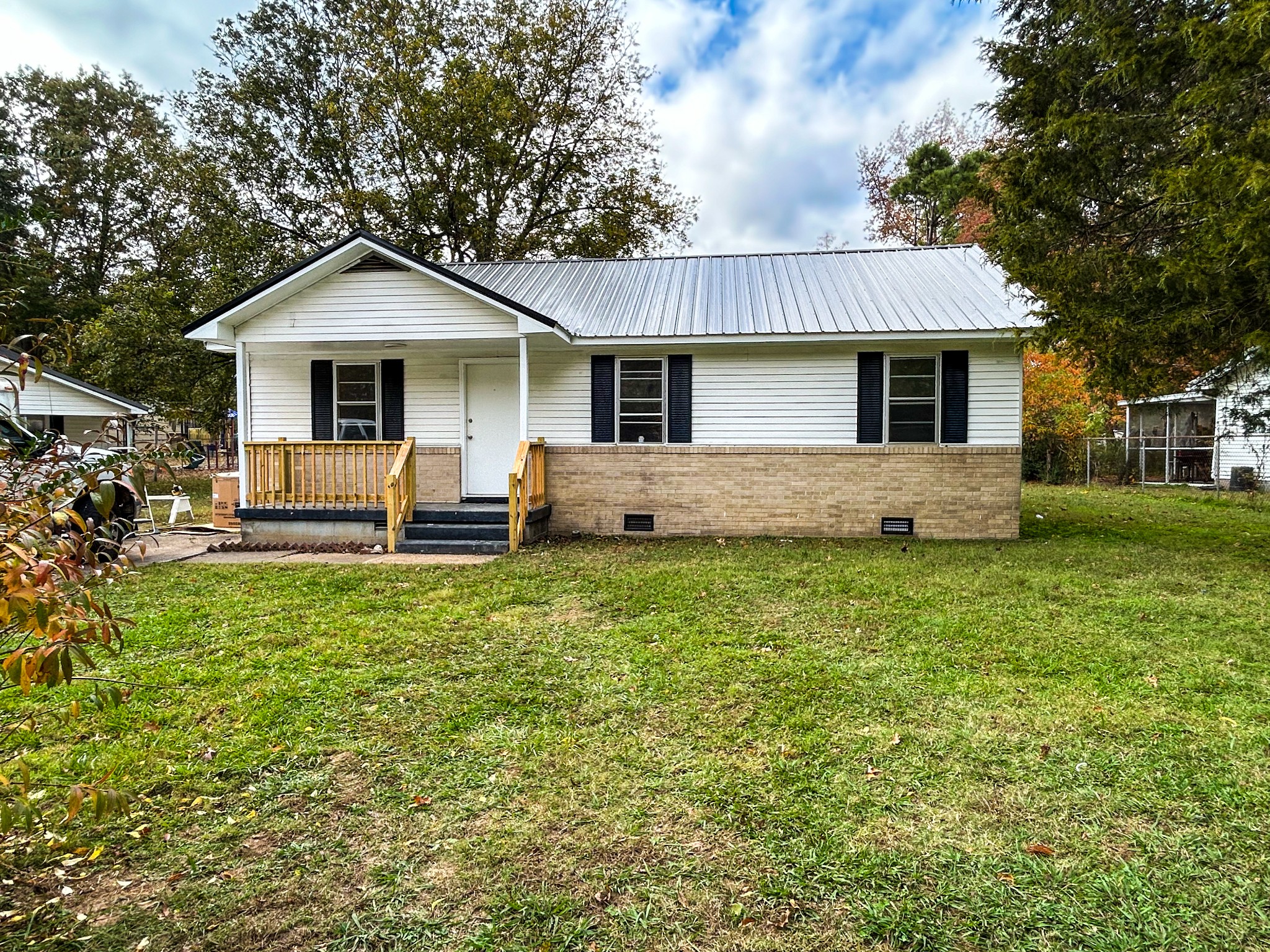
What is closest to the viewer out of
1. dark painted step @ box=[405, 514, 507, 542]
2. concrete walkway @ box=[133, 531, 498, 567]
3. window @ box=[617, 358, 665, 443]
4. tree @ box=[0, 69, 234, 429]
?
concrete walkway @ box=[133, 531, 498, 567]

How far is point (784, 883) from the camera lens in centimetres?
233

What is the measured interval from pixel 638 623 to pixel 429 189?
18.1 metres

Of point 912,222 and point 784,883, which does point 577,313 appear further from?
point 912,222

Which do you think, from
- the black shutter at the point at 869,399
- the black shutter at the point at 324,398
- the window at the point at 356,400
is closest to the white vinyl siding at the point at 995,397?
the black shutter at the point at 869,399

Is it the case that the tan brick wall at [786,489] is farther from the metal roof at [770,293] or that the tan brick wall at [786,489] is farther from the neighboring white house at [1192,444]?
the neighboring white house at [1192,444]

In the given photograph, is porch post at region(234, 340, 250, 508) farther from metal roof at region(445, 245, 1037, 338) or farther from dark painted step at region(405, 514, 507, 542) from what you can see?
metal roof at region(445, 245, 1037, 338)

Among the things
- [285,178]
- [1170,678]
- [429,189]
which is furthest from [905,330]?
[285,178]

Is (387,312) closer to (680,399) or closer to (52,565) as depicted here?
(680,399)

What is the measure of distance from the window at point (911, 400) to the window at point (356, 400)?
828 cm

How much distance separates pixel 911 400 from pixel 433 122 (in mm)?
15502

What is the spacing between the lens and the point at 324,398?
10.9m

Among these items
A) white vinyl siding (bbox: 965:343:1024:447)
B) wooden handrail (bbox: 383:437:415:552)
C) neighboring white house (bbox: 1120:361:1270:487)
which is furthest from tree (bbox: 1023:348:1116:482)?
wooden handrail (bbox: 383:437:415:552)

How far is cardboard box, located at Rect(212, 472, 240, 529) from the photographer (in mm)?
11297

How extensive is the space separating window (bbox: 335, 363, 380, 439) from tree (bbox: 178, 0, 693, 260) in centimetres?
1002
